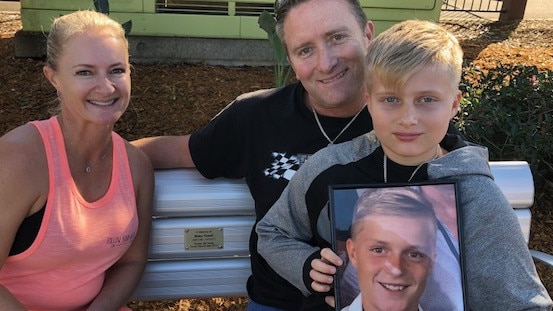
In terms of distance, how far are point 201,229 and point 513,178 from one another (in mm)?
1360

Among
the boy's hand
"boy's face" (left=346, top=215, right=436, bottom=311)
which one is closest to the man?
the boy's hand

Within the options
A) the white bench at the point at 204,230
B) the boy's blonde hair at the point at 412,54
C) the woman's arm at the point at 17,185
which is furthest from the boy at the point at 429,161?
the woman's arm at the point at 17,185

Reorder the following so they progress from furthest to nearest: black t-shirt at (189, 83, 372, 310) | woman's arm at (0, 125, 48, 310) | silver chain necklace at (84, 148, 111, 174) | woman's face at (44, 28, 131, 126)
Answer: black t-shirt at (189, 83, 372, 310), silver chain necklace at (84, 148, 111, 174), woman's face at (44, 28, 131, 126), woman's arm at (0, 125, 48, 310)

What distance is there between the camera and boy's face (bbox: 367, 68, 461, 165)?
1.66 meters

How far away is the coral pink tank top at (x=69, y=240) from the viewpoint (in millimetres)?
2004

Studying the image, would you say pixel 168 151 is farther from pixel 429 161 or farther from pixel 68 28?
pixel 429 161

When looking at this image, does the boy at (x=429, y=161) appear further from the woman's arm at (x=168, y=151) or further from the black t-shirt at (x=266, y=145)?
the woman's arm at (x=168, y=151)

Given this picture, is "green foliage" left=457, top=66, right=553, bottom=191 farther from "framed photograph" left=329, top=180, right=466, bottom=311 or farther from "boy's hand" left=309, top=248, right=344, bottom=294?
"boy's hand" left=309, top=248, right=344, bottom=294

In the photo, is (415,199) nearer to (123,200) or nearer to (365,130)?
(365,130)

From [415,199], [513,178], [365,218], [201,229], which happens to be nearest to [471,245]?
[415,199]

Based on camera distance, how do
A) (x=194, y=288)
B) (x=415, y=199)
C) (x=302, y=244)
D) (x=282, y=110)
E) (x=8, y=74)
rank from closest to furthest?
(x=415, y=199)
(x=302, y=244)
(x=282, y=110)
(x=194, y=288)
(x=8, y=74)

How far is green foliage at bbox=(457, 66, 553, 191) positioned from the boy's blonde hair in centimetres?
225

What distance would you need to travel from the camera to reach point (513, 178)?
7.86ft

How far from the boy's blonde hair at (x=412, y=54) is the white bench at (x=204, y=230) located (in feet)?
2.87
